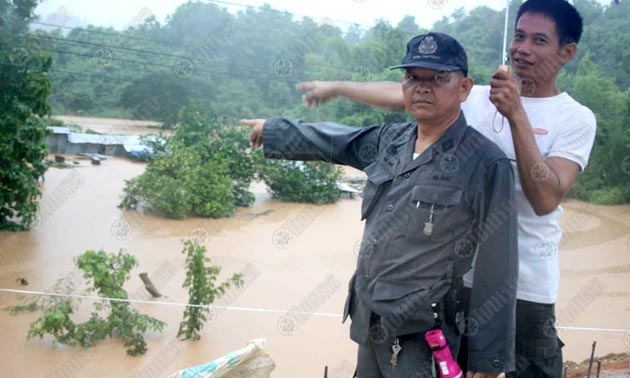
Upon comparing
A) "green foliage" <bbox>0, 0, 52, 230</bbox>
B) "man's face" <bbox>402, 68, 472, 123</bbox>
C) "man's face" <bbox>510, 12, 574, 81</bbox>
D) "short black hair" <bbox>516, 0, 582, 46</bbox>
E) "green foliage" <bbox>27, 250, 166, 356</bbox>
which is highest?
"short black hair" <bbox>516, 0, 582, 46</bbox>

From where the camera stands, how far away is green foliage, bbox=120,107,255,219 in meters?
11.8

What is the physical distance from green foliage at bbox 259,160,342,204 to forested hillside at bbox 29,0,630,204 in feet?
5.44

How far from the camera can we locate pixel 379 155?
1681 mm

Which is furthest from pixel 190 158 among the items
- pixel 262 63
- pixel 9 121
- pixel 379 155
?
pixel 379 155

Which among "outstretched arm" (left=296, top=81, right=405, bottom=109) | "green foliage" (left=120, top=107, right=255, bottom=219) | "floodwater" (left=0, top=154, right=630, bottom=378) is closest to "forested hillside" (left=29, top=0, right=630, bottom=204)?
"green foliage" (left=120, top=107, right=255, bottom=219)

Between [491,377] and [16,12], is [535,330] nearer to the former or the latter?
[491,377]

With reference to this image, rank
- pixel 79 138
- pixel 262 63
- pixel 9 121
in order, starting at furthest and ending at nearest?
pixel 79 138, pixel 262 63, pixel 9 121

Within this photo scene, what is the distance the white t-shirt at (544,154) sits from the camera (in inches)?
61.1

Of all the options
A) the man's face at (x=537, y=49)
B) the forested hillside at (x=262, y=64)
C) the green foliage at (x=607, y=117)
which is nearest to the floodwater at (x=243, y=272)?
the green foliage at (x=607, y=117)

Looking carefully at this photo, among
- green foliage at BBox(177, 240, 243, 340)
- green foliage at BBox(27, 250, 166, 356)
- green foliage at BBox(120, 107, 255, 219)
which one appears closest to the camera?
green foliage at BBox(27, 250, 166, 356)

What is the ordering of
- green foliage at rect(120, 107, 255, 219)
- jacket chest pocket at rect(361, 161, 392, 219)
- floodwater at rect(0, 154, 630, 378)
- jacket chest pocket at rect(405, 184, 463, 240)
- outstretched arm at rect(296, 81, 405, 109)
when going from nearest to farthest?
jacket chest pocket at rect(405, 184, 463, 240) → jacket chest pocket at rect(361, 161, 392, 219) → outstretched arm at rect(296, 81, 405, 109) → floodwater at rect(0, 154, 630, 378) → green foliage at rect(120, 107, 255, 219)

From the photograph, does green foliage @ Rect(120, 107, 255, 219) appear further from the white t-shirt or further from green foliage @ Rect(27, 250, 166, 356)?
the white t-shirt

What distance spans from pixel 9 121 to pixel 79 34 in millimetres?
4941

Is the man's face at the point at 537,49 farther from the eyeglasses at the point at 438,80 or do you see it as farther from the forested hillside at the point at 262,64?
the forested hillside at the point at 262,64
